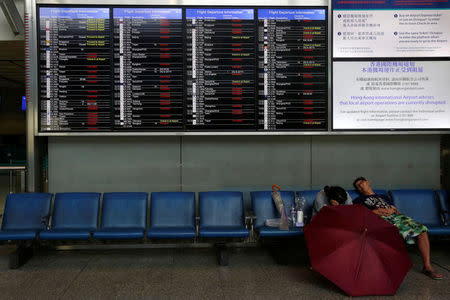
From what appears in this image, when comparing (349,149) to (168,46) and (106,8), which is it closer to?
(168,46)

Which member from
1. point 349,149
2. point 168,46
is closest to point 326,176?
point 349,149

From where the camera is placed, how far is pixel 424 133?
4660 mm

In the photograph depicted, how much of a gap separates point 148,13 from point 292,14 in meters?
1.80

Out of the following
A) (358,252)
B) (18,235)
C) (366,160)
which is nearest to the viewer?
(358,252)

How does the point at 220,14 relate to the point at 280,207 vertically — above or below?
above

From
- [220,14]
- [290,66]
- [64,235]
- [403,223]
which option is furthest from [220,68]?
[403,223]

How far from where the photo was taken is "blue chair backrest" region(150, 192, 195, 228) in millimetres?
4316

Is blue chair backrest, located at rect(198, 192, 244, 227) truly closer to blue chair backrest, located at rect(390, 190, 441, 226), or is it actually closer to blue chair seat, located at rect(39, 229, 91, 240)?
blue chair seat, located at rect(39, 229, 91, 240)

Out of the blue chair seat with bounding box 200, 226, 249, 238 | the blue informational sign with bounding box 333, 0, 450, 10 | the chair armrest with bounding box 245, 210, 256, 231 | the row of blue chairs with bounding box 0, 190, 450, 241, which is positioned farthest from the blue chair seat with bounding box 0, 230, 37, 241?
the blue informational sign with bounding box 333, 0, 450, 10

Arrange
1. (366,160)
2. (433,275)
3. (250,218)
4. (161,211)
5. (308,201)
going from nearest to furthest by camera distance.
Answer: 1. (433,275)
2. (250,218)
3. (161,211)
4. (308,201)
5. (366,160)

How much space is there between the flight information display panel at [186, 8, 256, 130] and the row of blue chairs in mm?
945

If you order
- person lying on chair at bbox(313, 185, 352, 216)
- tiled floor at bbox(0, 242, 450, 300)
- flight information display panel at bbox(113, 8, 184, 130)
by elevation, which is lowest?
tiled floor at bbox(0, 242, 450, 300)

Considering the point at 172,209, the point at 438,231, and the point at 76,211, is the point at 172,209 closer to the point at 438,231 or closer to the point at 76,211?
the point at 76,211

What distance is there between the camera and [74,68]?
4.45 metres
